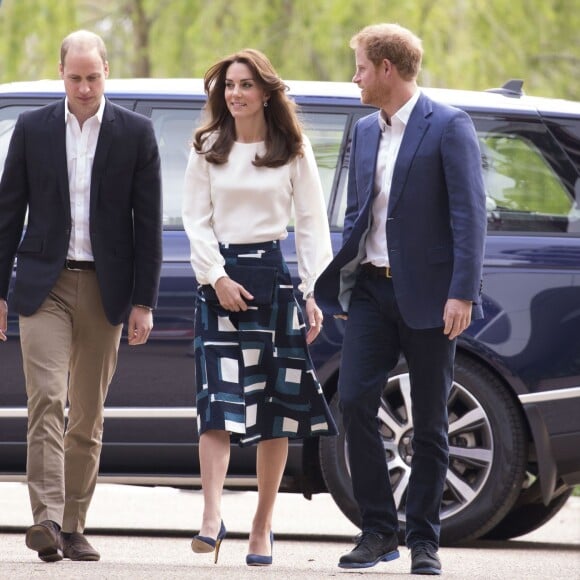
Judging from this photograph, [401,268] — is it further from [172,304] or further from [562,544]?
[562,544]

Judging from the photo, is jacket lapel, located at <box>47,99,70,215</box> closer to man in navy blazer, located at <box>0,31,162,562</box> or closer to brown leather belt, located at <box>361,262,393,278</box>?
man in navy blazer, located at <box>0,31,162,562</box>

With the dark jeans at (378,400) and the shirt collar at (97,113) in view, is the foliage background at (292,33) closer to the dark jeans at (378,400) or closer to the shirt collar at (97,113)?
the shirt collar at (97,113)

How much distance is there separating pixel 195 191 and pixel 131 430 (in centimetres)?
146

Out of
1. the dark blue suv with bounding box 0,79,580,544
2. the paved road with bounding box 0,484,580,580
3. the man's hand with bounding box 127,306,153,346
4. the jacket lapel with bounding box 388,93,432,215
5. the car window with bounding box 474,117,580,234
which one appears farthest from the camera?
the car window with bounding box 474,117,580,234

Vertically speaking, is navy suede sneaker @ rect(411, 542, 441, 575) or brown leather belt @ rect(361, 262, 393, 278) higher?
brown leather belt @ rect(361, 262, 393, 278)

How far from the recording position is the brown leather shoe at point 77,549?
20.5ft

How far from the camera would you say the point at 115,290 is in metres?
6.27

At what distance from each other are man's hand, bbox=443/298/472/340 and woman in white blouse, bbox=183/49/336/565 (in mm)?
577

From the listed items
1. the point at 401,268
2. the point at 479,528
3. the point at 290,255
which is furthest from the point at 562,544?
the point at 401,268

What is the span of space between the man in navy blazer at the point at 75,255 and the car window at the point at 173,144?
1.09 m

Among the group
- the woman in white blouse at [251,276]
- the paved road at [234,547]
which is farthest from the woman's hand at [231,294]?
the paved road at [234,547]

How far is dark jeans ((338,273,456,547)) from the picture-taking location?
605cm

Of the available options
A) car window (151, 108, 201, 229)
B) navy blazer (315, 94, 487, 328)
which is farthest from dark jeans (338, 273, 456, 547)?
car window (151, 108, 201, 229)

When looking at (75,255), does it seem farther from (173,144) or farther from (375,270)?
(173,144)
